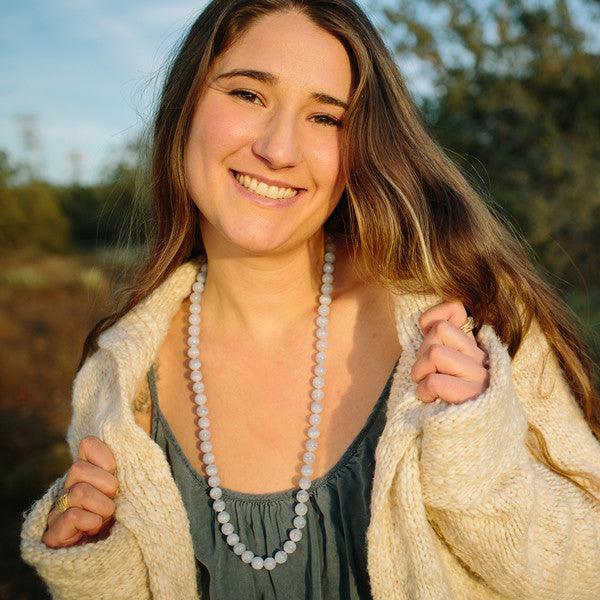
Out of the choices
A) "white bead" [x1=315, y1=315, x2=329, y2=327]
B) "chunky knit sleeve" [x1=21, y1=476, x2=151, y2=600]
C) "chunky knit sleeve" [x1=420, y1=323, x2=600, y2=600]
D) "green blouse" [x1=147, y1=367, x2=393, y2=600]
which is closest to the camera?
"chunky knit sleeve" [x1=420, y1=323, x2=600, y2=600]

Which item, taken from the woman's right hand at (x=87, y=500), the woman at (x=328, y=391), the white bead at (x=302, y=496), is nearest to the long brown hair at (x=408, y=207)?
the woman at (x=328, y=391)

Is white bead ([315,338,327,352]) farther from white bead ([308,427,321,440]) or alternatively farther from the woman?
white bead ([308,427,321,440])

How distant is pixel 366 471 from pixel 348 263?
78 centimetres

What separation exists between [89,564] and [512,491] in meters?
1.14

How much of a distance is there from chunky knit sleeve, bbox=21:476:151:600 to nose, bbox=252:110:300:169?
1.15 meters

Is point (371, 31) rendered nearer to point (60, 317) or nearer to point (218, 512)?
point (218, 512)

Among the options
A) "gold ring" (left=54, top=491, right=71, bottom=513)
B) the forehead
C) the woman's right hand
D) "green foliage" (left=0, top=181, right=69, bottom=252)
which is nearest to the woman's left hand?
the forehead

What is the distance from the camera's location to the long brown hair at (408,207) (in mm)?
2008

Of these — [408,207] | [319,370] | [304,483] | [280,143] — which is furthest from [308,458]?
[280,143]

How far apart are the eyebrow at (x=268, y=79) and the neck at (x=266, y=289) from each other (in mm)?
523

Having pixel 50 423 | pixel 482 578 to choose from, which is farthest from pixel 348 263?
pixel 50 423

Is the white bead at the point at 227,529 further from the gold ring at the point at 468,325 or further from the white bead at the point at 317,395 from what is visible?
the gold ring at the point at 468,325

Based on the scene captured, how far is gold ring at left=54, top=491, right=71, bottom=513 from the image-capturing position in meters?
1.93

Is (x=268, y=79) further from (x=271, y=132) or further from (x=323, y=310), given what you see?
(x=323, y=310)
